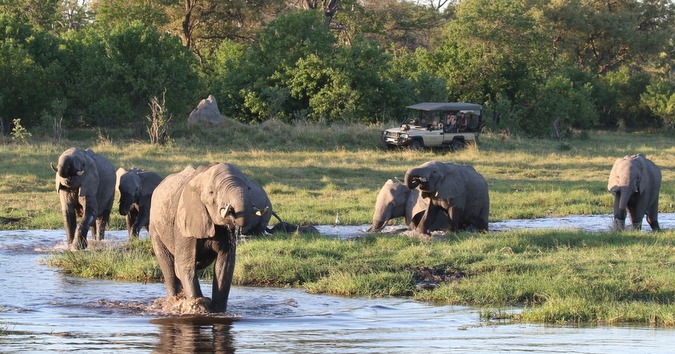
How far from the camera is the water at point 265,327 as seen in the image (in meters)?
8.27

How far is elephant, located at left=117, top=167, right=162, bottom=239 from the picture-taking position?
15.7m

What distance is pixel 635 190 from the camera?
54.8 feet

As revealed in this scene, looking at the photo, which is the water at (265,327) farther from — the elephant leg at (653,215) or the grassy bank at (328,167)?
the elephant leg at (653,215)

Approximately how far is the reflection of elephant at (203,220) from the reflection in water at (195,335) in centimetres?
23

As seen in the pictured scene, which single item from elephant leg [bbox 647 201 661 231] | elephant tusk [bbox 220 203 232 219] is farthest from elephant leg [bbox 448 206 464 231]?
elephant tusk [bbox 220 203 232 219]

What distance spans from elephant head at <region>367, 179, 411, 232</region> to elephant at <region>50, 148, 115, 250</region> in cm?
415

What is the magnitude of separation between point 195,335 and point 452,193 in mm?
7258

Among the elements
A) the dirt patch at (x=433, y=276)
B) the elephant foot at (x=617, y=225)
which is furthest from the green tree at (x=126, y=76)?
the dirt patch at (x=433, y=276)

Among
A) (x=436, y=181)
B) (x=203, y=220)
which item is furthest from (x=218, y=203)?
(x=436, y=181)

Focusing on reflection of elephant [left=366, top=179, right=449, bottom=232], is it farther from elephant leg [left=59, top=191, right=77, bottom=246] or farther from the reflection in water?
the reflection in water

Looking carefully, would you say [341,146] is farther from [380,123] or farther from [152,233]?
[152,233]

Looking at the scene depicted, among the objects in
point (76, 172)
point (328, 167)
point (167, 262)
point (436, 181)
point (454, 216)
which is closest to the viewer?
point (167, 262)

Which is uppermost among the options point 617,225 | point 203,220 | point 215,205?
point 215,205

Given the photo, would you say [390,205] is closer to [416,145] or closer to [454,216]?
[454,216]
